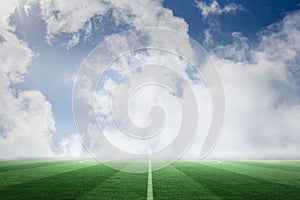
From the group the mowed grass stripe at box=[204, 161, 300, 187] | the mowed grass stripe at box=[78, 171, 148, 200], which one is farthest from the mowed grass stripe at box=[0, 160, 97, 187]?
the mowed grass stripe at box=[204, 161, 300, 187]

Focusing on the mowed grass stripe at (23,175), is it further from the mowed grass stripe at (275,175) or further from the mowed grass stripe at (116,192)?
the mowed grass stripe at (275,175)

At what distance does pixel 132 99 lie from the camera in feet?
73.5

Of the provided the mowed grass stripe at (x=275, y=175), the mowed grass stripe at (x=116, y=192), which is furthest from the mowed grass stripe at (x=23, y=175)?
the mowed grass stripe at (x=275, y=175)

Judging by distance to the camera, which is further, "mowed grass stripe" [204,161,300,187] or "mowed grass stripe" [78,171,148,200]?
"mowed grass stripe" [204,161,300,187]

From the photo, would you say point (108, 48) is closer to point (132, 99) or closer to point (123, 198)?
point (132, 99)

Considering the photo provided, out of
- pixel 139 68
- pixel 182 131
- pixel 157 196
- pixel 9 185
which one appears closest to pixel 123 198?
pixel 157 196

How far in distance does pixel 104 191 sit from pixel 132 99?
10477mm

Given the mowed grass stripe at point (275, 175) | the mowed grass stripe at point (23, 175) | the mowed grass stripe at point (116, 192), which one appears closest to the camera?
the mowed grass stripe at point (116, 192)

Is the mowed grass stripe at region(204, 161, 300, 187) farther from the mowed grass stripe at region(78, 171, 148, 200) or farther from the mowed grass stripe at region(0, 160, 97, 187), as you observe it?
the mowed grass stripe at region(0, 160, 97, 187)

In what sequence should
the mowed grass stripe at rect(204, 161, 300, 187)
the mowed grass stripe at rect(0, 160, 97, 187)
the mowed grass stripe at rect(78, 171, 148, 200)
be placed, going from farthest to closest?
the mowed grass stripe at rect(204, 161, 300, 187), the mowed grass stripe at rect(0, 160, 97, 187), the mowed grass stripe at rect(78, 171, 148, 200)

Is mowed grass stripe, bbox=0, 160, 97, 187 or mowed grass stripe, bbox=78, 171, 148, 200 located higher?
mowed grass stripe, bbox=0, 160, 97, 187

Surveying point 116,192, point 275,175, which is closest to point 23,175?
point 116,192

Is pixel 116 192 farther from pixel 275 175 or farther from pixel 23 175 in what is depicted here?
pixel 275 175

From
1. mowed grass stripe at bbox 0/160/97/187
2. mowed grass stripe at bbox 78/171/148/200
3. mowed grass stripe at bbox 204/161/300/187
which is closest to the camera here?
mowed grass stripe at bbox 78/171/148/200
